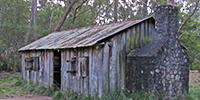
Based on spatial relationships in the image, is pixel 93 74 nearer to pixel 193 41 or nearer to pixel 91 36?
pixel 91 36

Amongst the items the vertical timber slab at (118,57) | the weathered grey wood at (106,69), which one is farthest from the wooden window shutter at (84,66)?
the vertical timber slab at (118,57)

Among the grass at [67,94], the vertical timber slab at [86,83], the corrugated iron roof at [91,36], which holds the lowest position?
the grass at [67,94]

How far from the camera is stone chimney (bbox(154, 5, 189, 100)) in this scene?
869 centimetres

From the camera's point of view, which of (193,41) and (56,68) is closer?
(56,68)

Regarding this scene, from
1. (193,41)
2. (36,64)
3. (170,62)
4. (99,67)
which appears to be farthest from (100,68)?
(193,41)

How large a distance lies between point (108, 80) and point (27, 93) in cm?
514

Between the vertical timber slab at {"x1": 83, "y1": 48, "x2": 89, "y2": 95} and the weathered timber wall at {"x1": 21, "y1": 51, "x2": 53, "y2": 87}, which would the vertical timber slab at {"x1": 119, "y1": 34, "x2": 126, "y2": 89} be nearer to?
the vertical timber slab at {"x1": 83, "y1": 48, "x2": 89, "y2": 95}

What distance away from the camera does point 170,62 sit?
8883 mm

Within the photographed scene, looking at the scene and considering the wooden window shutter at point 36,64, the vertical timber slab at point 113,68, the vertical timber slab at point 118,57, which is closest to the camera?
the vertical timber slab at point 113,68

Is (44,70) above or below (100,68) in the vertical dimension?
below

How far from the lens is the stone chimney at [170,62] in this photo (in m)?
8.69

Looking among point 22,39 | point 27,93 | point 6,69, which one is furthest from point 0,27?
point 27,93

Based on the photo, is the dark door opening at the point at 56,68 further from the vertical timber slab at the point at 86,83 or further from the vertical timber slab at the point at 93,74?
the vertical timber slab at the point at 93,74

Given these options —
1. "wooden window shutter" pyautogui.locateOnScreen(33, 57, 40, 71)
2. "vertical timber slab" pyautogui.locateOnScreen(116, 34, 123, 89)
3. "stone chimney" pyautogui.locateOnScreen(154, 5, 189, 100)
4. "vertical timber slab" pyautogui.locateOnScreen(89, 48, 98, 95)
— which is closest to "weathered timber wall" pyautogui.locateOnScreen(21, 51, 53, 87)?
"wooden window shutter" pyautogui.locateOnScreen(33, 57, 40, 71)
